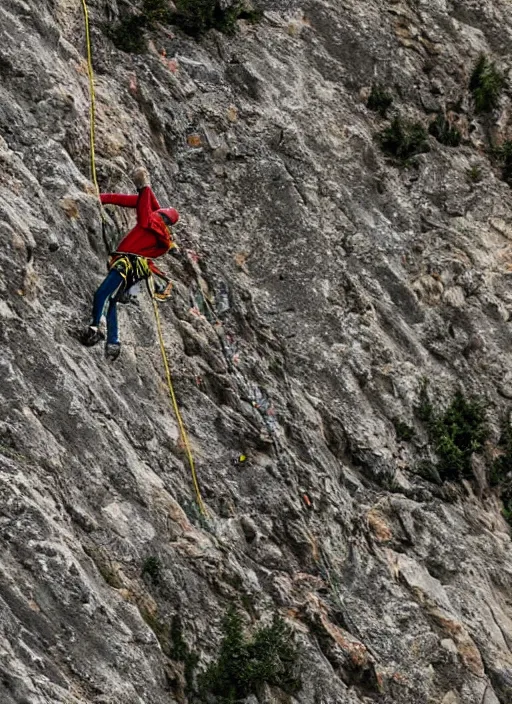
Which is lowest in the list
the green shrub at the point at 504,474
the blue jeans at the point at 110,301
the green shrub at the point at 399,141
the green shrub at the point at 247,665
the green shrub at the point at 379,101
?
the green shrub at the point at 504,474

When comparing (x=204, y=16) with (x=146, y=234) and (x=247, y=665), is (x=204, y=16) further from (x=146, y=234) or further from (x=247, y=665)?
(x=247, y=665)

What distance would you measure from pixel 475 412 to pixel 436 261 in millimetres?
3042

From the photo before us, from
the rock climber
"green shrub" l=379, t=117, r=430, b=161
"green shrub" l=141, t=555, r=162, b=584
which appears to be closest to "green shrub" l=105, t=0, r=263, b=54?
"green shrub" l=379, t=117, r=430, b=161

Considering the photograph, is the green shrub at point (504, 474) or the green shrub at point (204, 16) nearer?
the green shrub at point (504, 474)

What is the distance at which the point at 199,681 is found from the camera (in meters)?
9.26

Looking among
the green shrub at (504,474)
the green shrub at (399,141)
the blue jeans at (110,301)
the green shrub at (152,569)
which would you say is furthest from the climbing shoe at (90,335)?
the green shrub at (399,141)

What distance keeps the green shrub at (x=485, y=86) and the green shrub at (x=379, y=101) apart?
2.34m

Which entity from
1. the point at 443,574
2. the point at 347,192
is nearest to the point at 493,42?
the point at 347,192

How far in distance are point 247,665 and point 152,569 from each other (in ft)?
4.21

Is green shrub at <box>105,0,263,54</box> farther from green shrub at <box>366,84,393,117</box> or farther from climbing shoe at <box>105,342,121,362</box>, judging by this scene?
climbing shoe at <box>105,342,121,362</box>

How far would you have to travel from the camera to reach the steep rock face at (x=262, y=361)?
9.07 meters

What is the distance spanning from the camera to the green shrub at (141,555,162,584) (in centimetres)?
943

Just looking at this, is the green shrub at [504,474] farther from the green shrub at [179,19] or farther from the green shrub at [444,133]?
the green shrub at [179,19]

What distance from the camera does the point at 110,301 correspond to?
11.0 meters
